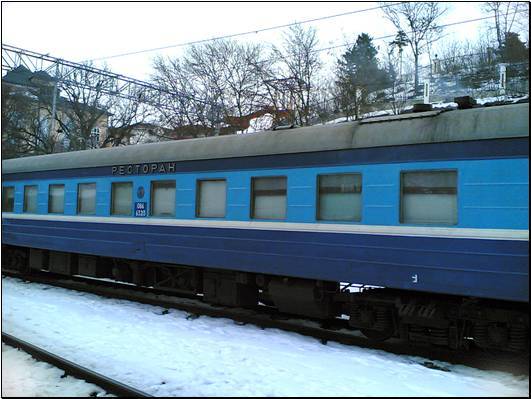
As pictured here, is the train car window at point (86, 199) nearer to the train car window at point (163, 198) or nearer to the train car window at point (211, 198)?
the train car window at point (163, 198)

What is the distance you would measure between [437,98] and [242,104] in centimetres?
1097

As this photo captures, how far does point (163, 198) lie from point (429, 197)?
5273mm

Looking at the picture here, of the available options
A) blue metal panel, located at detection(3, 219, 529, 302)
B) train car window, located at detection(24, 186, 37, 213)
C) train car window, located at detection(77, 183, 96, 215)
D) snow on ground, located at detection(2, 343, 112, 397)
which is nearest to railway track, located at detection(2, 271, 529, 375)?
blue metal panel, located at detection(3, 219, 529, 302)

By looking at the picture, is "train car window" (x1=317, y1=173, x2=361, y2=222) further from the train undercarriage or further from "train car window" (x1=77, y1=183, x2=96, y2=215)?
"train car window" (x1=77, y1=183, x2=96, y2=215)

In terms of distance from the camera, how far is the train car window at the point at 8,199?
13.9 metres

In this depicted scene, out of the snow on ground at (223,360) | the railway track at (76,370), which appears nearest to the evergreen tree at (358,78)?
the snow on ground at (223,360)

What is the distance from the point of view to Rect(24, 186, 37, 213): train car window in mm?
13070

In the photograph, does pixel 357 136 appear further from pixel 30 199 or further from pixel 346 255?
pixel 30 199

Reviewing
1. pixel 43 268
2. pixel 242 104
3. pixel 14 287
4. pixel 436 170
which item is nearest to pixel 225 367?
pixel 436 170

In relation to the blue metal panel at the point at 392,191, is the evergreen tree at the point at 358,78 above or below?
above

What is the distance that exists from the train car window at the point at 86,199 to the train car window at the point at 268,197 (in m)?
4.60

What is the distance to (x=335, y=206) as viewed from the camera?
7387 mm

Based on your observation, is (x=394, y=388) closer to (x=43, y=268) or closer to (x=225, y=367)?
(x=225, y=367)

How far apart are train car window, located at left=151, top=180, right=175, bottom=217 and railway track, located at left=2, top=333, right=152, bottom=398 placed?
3.50 metres
